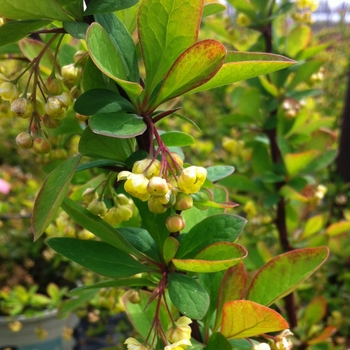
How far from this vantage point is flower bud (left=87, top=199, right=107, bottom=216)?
20.5 inches

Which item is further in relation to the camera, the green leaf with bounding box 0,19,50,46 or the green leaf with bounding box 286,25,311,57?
the green leaf with bounding box 286,25,311,57

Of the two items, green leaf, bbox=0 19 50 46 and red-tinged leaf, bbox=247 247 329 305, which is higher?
green leaf, bbox=0 19 50 46

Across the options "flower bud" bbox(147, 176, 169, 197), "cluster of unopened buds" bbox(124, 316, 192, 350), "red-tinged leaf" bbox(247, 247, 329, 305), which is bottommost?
"cluster of unopened buds" bbox(124, 316, 192, 350)

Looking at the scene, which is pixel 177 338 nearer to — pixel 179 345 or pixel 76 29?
pixel 179 345

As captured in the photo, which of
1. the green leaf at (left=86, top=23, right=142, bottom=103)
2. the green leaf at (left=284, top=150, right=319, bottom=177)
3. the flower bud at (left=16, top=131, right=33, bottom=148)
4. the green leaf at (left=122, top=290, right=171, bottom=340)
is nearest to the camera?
the green leaf at (left=86, top=23, right=142, bottom=103)

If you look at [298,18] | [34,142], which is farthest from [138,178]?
[298,18]

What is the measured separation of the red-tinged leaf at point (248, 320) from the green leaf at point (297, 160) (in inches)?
22.5

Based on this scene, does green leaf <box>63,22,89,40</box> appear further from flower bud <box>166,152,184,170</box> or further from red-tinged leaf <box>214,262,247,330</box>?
red-tinged leaf <box>214,262,247,330</box>

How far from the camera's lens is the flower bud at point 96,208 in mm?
520

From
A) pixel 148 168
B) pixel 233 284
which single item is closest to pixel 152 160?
pixel 148 168

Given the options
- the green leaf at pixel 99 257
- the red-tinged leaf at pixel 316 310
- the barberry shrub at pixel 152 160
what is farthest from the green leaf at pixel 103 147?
the red-tinged leaf at pixel 316 310

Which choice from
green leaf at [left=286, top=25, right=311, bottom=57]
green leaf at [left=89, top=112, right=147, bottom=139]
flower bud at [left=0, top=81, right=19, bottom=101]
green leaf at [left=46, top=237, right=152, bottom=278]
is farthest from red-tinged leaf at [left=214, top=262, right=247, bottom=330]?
green leaf at [left=286, top=25, right=311, bottom=57]

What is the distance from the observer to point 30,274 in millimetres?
1890

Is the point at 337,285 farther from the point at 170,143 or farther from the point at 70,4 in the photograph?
the point at 70,4
